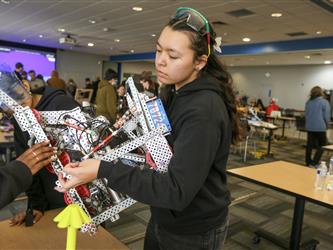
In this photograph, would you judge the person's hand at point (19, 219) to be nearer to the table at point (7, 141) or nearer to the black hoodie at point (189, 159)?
the black hoodie at point (189, 159)

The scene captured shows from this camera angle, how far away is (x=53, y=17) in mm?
7566

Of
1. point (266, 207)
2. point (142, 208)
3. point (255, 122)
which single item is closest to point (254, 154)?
point (255, 122)

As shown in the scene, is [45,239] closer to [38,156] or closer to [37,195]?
[37,195]

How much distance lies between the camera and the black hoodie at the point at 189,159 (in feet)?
2.43

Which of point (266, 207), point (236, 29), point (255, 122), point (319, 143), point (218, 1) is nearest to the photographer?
point (266, 207)

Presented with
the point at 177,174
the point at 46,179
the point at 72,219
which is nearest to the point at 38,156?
the point at 72,219

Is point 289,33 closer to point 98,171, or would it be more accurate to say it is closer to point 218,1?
point 218,1

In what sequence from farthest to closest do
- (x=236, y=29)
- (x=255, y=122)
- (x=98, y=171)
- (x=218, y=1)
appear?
(x=236, y=29) < (x=255, y=122) < (x=218, y=1) < (x=98, y=171)

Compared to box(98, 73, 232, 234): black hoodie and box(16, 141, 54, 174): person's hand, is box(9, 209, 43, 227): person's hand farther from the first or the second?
box(98, 73, 232, 234): black hoodie

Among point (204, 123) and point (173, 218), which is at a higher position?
point (204, 123)

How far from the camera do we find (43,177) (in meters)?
1.27

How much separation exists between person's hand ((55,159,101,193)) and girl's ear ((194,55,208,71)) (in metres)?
0.39

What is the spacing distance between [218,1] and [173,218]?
198 inches

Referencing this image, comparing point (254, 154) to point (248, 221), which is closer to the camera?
point (248, 221)
